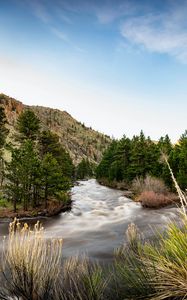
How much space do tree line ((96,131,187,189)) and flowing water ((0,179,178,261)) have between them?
6233 millimetres

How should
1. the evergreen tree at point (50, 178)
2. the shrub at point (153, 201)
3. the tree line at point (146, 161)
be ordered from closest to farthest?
the evergreen tree at point (50, 178) → the shrub at point (153, 201) → the tree line at point (146, 161)

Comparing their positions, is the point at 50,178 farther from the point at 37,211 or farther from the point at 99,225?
the point at 99,225

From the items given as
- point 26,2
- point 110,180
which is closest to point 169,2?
point 26,2

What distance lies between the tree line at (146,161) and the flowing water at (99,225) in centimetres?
623

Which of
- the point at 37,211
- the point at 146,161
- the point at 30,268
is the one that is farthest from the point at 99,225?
the point at 146,161

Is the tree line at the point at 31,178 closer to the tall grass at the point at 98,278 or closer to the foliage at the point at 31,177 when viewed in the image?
the foliage at the point at 31,177

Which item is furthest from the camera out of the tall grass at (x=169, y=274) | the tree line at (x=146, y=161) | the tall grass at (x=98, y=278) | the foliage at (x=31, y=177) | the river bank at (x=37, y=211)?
the tree line at (x=146, y=161)

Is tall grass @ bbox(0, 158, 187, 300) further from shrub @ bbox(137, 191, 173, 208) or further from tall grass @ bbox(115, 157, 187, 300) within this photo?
shrub @ bbox(137, 191, 173, 208)

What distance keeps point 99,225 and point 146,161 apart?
96.0 feet

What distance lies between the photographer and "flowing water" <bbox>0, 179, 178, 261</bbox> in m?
15.9

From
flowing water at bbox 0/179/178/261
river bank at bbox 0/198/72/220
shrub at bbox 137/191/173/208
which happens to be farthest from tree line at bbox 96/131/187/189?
river bank at bbox 0/198/72/220

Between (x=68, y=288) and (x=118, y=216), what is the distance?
2120 centimetres

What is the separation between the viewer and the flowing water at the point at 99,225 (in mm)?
15873

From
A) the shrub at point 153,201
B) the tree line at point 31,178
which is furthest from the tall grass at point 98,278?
the shrub at point 153,201
